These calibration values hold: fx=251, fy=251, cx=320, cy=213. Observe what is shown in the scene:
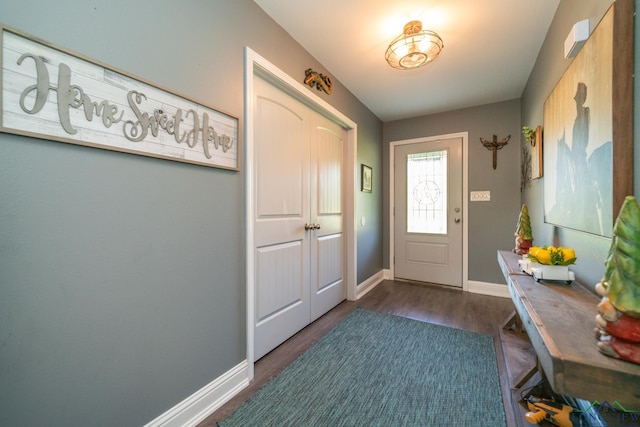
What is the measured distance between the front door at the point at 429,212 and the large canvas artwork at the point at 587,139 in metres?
1.87

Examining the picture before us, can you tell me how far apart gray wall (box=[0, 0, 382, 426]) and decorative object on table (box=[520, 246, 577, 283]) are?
162 cm

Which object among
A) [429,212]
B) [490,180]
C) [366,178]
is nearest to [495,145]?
[490,180]

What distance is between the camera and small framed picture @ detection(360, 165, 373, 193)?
3.21 metres

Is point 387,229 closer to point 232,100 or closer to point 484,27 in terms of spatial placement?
point 484,27

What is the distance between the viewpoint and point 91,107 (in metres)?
0.93

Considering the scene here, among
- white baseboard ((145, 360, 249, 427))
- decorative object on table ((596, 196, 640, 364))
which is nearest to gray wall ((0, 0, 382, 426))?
white baseboard ((145, 360, 249, 427))

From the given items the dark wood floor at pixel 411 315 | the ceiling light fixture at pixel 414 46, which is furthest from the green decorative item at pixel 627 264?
the ceiling light fixture at pixel 414 46

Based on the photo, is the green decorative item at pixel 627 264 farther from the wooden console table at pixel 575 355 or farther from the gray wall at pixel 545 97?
the gray wall at pixel 545 97

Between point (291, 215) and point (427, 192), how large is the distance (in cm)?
233

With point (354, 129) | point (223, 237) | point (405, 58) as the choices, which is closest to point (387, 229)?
point (354, 129)

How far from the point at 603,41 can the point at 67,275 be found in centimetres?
219

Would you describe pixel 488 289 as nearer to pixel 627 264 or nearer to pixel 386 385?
pixel 386 385

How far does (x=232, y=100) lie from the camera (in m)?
1.50

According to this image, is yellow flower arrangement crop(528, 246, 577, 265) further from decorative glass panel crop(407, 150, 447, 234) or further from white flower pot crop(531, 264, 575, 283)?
decorative glass panel crop(407, 150, 447, 234)
